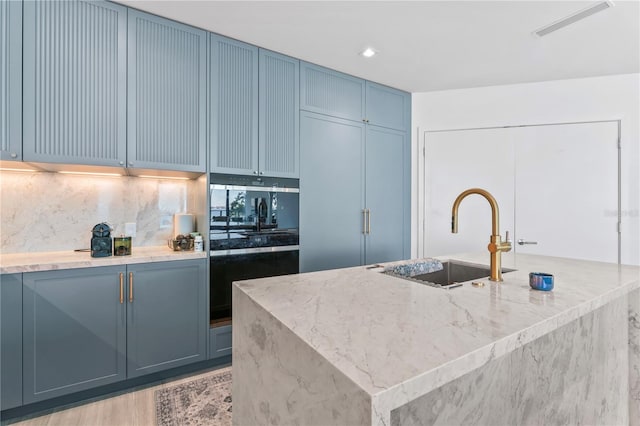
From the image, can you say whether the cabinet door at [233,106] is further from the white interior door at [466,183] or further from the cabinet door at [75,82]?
the white interior door at [466,183]

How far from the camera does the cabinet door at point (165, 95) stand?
87.0 inches

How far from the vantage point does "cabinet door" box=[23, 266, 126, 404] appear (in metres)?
1.85

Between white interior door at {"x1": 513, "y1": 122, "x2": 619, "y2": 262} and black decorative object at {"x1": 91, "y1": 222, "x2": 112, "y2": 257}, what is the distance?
3.80 metres

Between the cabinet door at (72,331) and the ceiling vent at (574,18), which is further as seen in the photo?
the ceiling vent at (574,18)

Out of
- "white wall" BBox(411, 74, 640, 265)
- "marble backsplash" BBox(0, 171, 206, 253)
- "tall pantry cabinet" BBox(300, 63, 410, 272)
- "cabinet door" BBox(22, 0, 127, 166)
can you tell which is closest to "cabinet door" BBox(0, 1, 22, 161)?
"cabinet door" BBox(22, 0, 127, 166)

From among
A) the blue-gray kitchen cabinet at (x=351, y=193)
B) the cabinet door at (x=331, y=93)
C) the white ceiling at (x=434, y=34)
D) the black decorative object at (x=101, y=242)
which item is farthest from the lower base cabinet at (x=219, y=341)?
the white ceiling at (x=434, y=34)

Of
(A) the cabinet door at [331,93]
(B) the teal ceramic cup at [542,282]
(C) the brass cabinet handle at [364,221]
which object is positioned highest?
(A) the cabinet door at [331,93]

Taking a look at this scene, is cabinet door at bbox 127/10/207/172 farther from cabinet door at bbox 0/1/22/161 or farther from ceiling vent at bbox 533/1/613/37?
ceiling vent at bbox 533/1/613/37

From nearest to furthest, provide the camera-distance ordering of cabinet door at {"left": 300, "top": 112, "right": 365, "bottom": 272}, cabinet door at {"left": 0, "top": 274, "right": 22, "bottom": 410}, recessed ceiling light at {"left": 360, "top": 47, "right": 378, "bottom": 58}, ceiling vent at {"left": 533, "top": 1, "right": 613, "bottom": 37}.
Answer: cabinet door at {"left": 0, "top": 274, "right": 22, "bottom": 410}
ceiling vent at {"left": 533, "top": 1, "right": 613, "bottom": 37}
recessed ceiling light at {"left": 360, "top": 47, "right": 378, "bottom": 58}
cabinet door at {"left": 300, "top": 112, "right": 365, "bottom": 272}

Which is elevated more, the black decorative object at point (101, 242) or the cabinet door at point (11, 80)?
the cabinet door at point (11, 80)

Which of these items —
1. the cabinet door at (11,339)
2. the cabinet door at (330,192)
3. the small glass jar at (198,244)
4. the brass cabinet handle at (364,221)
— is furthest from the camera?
the brass cabinet handle at (364,221)

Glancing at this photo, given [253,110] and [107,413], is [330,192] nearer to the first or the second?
[253,110]

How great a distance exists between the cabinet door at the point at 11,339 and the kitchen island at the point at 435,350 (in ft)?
4.76

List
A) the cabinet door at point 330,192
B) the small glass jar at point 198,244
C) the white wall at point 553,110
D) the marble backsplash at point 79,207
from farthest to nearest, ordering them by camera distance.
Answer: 1. the white wall at point 553,110
2. the cabinet door at point 330,192
3. the small glass jar at point 198,244
4. the marble backsplash at point 79,207
